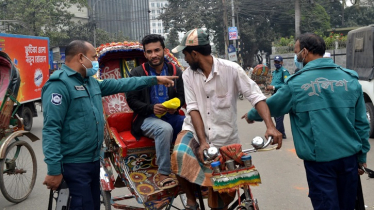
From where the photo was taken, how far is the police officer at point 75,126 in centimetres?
314

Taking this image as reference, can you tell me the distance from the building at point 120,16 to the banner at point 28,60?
5069cm

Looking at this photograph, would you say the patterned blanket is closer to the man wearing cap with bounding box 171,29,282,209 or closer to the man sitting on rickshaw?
the man wearing cap with bounding box 171,29,282,209

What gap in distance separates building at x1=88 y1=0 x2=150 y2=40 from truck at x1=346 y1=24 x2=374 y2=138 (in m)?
55.8

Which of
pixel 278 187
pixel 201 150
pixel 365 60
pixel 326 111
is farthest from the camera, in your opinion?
pixel 365 60

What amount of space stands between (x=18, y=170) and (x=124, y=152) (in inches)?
81.3

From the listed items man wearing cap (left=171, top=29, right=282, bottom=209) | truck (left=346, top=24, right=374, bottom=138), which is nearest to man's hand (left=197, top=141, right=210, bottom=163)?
man wearing cap (left=171, top=29, right=282, bottom=209)

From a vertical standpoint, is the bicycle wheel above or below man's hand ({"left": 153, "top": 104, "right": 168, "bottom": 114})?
below

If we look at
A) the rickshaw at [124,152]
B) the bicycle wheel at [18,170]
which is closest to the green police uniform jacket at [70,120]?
the rickshaw at [124,152]

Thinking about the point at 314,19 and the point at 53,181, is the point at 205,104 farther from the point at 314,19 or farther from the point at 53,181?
the point at 314,19

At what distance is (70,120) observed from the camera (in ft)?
10.8

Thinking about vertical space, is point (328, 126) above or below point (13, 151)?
A: above

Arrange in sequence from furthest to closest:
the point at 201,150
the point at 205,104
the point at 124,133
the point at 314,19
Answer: the point at 314,19 → the point at 124,133 → the point at 205,104 → the point at 201,150

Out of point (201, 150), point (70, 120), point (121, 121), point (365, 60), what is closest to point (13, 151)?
point (121, 121)

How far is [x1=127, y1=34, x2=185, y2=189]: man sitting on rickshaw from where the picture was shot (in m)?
4.23
